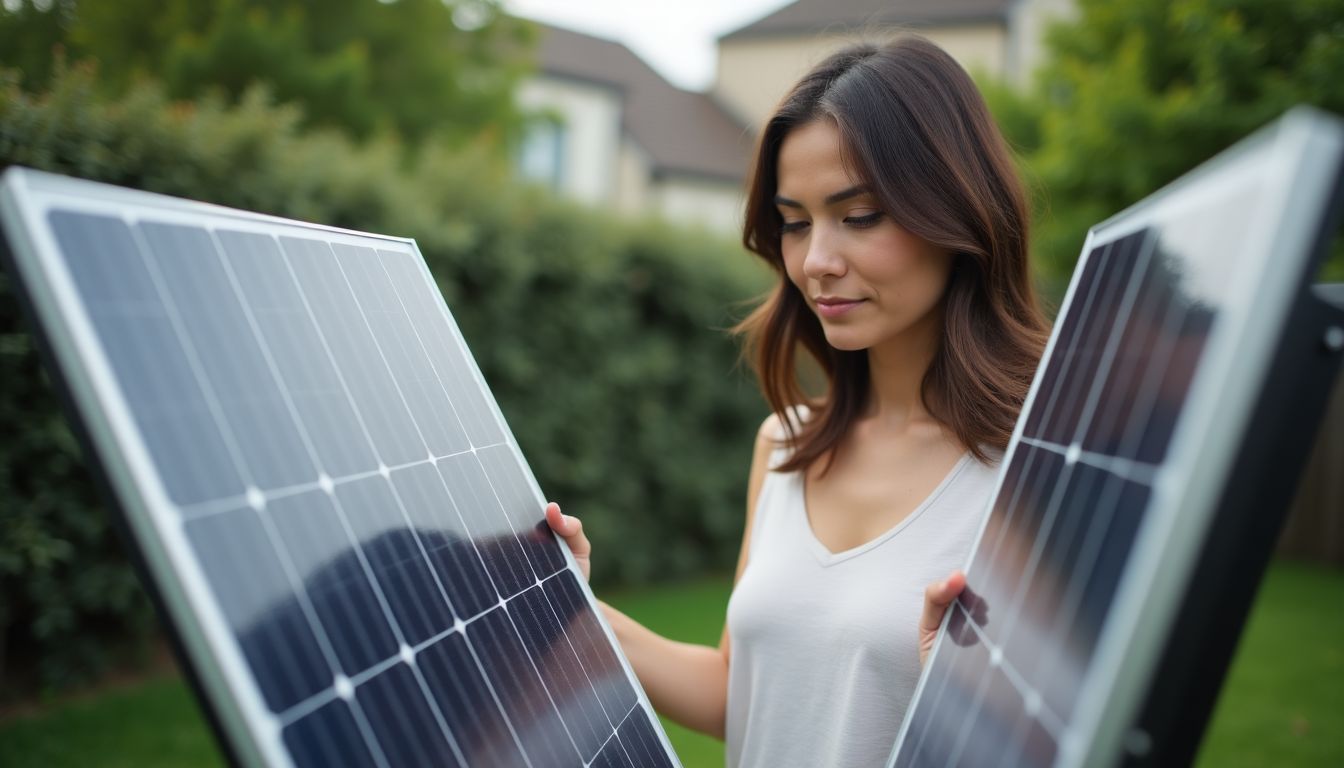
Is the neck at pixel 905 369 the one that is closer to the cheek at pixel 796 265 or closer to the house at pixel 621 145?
the cheek at pixel 796 265

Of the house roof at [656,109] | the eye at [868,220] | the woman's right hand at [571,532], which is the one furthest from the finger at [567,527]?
the house roof at [656,109]

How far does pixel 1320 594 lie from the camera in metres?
11.9

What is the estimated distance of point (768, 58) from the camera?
2933cm

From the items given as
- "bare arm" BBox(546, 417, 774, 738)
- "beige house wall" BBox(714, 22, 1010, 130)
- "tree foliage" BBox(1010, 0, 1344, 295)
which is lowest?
"bare arm" BBox(546, 417, 774, 738)

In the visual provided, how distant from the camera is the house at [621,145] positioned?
25.1 m

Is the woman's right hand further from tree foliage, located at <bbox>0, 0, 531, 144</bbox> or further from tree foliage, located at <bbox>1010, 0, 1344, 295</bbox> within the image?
tree foliage, located at <bbox>1010, 0, 1344, 295</bbox>

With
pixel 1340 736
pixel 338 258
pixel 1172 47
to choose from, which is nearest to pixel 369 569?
pixel 338 258

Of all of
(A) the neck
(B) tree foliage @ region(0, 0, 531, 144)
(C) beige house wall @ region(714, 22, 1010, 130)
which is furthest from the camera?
(C) beige house wall @ region(714, 22, 1010, 130)

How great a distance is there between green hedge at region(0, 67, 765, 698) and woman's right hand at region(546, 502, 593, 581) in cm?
134

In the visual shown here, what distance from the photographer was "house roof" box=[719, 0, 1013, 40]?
80.7ft

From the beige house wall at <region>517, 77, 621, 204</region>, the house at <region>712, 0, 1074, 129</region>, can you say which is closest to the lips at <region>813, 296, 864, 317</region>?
the house at <region>712, 0, 1074, 129</region>

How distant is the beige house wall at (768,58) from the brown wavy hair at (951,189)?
931 inches

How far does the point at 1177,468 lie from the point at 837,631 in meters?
1.41

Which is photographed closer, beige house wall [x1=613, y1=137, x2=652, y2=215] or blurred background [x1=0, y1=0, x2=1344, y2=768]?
blurred background [x1=0, y1=0, x2=1344, y2=768]
